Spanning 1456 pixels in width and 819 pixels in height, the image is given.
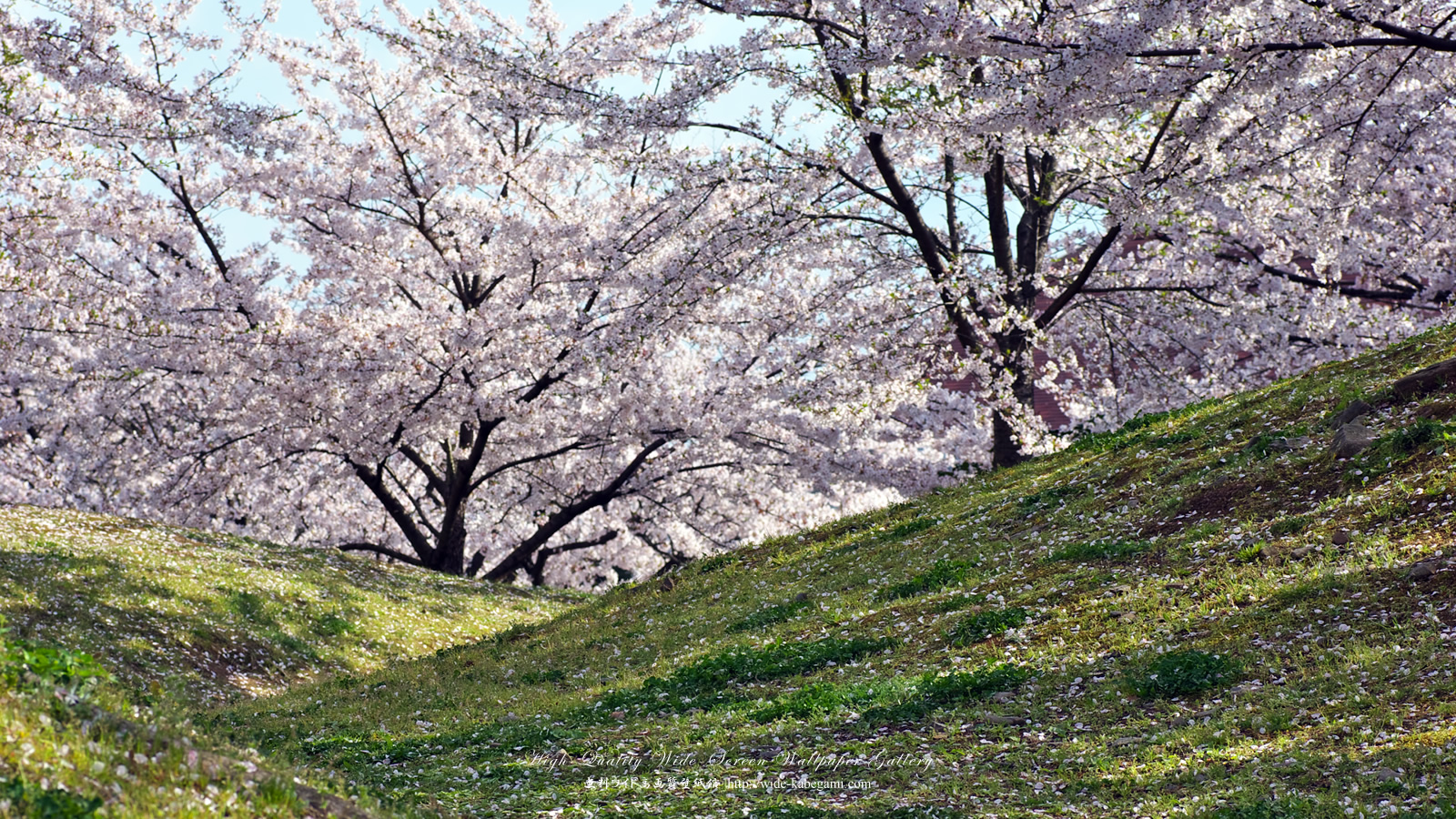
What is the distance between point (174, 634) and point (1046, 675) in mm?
13746

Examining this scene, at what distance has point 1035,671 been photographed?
1031 cm

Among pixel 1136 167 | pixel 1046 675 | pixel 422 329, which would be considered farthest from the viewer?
pixel 422 329

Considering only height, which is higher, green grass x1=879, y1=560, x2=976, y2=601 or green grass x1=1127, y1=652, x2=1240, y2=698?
green grass x1=879, y1=560, x2=976, y2=601

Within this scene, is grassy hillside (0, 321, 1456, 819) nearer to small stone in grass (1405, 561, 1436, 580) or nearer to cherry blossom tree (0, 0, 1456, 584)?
small stone in grass (1405, 561, 1436, 580)

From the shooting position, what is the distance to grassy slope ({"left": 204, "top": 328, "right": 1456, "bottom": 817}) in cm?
794

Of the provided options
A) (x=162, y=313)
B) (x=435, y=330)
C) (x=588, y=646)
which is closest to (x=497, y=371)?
(x=435, y=330)

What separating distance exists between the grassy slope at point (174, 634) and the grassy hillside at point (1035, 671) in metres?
0.26

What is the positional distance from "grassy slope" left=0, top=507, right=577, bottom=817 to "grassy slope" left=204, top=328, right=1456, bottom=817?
7.93 feet

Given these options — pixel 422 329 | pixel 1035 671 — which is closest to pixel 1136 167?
pixel 1035 671

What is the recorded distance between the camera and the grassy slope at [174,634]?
18.2ft

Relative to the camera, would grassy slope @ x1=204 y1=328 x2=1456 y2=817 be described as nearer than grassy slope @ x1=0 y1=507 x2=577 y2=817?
No

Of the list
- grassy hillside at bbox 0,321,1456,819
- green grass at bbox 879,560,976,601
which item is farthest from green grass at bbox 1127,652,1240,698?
green grass at bbox 879,560,976,601

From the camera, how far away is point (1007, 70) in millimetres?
14281

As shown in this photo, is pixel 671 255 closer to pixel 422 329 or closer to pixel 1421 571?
pixel 422 329
